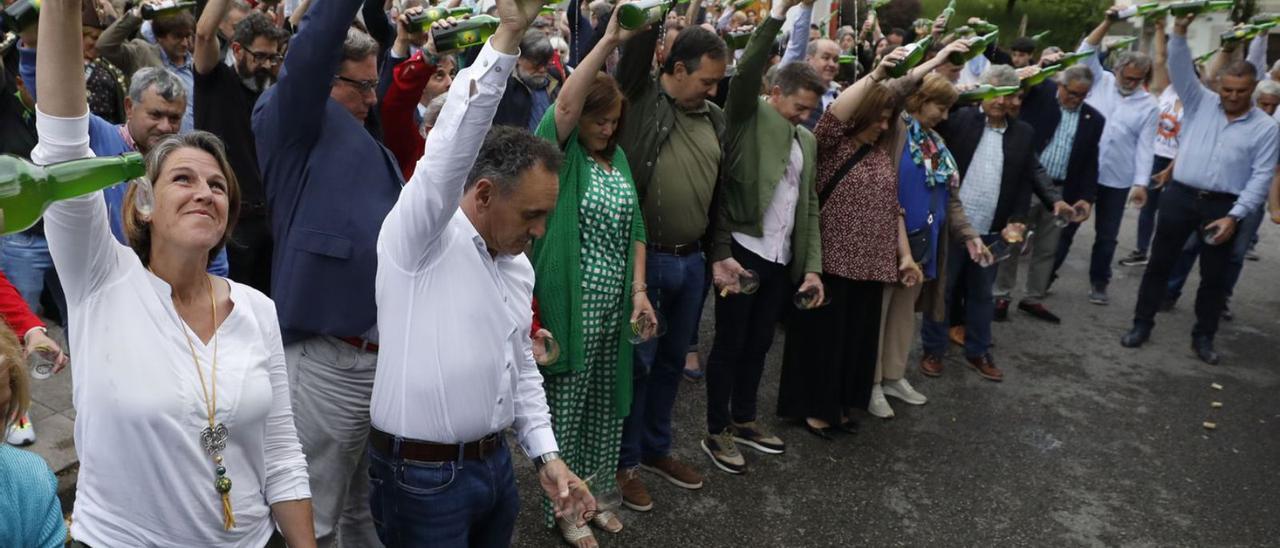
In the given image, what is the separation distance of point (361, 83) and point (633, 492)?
6.59 ft

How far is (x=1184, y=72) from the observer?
6.35 m

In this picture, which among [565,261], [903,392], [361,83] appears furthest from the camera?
[903,392]

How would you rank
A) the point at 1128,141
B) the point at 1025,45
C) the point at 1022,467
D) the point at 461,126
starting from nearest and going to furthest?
the point at 461,126 → the point at 1022,467 → the point at 1128,141 → the point at 1025,45

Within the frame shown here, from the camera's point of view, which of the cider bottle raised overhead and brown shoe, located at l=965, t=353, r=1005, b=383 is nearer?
the cider bottle raised overhead

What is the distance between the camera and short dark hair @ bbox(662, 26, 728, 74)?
12.4ft

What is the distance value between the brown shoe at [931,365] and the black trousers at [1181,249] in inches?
72.2

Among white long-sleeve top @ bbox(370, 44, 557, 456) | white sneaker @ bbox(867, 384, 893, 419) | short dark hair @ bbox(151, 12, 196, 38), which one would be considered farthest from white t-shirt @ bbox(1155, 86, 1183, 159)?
white long-sleeve top @ bbox(370, 44, 557, 456)

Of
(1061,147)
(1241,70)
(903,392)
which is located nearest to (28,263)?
(903,392)

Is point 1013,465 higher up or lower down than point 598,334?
lower down

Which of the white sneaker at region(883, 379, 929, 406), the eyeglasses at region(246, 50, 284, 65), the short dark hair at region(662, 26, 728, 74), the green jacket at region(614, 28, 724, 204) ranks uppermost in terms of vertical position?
the short dark hair at region(662, 26, 728, 74)

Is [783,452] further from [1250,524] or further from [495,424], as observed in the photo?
[495,424]

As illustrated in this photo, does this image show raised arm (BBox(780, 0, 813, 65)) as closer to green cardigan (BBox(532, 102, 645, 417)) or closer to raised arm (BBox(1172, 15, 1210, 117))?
green cardigan (BBox(532, 102, 645, 417))

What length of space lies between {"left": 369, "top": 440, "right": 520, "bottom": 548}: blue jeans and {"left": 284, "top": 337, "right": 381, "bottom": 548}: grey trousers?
39cm

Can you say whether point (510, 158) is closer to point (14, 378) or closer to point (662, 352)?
point (14, 378)
